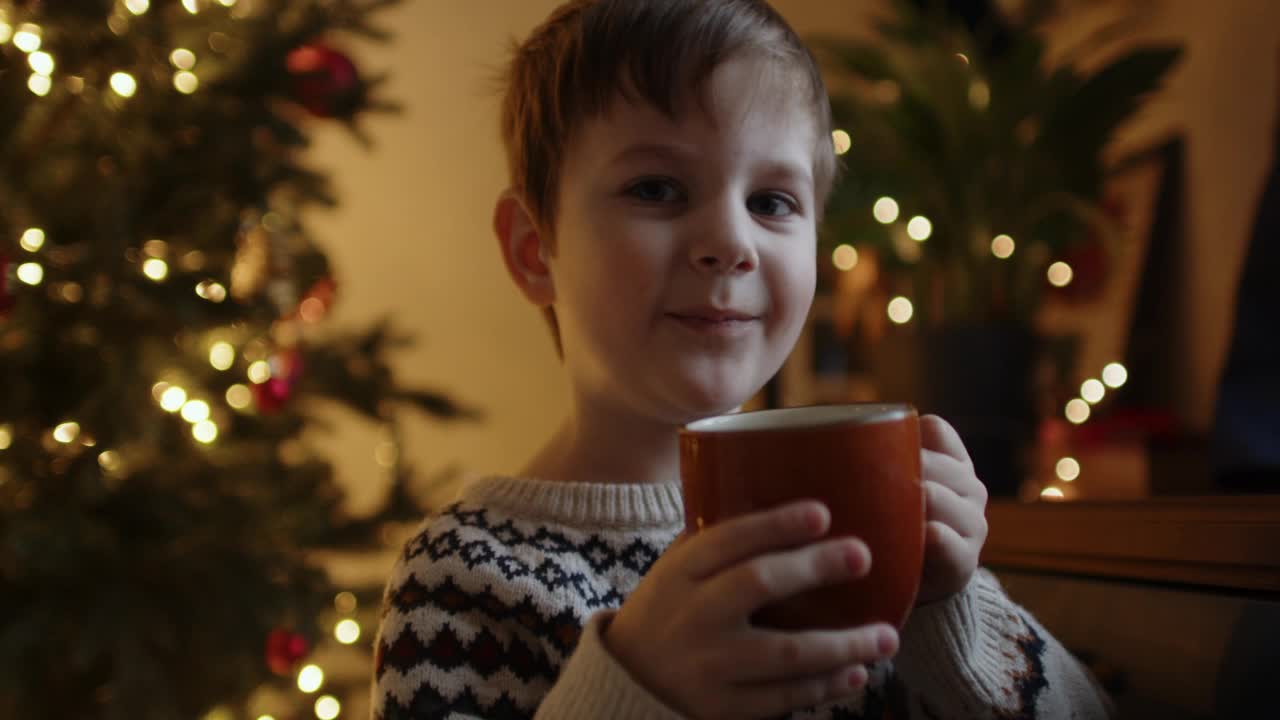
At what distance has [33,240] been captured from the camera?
1.60 meters

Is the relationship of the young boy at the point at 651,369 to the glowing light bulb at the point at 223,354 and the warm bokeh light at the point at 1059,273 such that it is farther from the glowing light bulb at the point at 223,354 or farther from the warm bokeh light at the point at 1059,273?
the warm bokeh light at the point at 1059,273

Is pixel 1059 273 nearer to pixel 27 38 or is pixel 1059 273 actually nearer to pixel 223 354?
pixel 223 354

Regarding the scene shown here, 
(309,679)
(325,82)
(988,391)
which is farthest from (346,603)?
(988,391)

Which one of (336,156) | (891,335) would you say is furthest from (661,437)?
(336,156)

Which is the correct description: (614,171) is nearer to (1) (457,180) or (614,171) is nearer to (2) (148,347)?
(2) (148,347)

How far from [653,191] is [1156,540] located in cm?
41

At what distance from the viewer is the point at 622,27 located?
704 mm

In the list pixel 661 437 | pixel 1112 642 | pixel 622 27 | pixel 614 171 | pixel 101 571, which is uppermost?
pixel 622 27

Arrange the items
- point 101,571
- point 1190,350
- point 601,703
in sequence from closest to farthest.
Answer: point 601,703
point 101,571
point 1190,350

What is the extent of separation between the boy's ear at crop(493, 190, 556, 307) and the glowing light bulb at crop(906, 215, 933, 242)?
1616mm

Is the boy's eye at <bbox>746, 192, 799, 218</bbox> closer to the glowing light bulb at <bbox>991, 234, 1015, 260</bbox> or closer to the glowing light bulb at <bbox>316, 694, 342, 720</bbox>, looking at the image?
the glowing light bulb at <bbox>991, 234, 1015, 260</bbox>

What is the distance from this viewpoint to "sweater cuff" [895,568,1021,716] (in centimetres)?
64

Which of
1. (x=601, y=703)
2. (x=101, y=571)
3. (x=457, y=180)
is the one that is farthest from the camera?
(x=457, y=180)

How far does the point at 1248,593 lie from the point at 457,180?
2785mm
